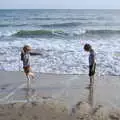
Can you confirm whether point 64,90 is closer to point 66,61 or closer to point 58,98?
point 58,98

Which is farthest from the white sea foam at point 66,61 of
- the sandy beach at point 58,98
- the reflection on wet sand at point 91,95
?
the reflection on wet sand at point 91,95

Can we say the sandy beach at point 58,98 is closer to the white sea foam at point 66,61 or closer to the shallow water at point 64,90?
the shallow water at point 64,90

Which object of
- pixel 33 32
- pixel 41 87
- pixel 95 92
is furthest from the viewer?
pixel 33 32

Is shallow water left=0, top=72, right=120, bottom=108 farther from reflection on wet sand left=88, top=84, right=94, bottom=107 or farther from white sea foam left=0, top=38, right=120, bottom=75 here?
white sea foam left=0, top=38, right=120, bottom=75

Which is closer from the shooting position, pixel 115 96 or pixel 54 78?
pixel 115 96

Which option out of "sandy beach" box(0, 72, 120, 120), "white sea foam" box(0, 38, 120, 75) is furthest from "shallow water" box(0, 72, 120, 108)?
"white sea foam" box(0, 38, 120, 75)

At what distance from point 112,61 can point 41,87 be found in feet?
15.2

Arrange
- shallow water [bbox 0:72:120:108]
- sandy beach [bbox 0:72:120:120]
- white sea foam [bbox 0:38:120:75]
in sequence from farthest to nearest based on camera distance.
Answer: white sea foam [bbox 0:38:120:75] < shallow water [bbox 0:72:120:108] < sandy beach [bbox 0:72:120:120]

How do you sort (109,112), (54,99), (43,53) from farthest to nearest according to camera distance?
1. (43,53)
2. (54,99)
3. (109,112)

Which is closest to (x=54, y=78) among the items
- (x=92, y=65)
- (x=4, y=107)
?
(x=92, y=65)

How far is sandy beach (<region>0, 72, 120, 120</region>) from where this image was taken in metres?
7.08

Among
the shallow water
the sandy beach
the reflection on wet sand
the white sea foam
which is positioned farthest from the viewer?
the white sea foam

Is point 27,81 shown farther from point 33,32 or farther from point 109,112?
point 33,32

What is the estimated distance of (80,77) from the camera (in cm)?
1089
